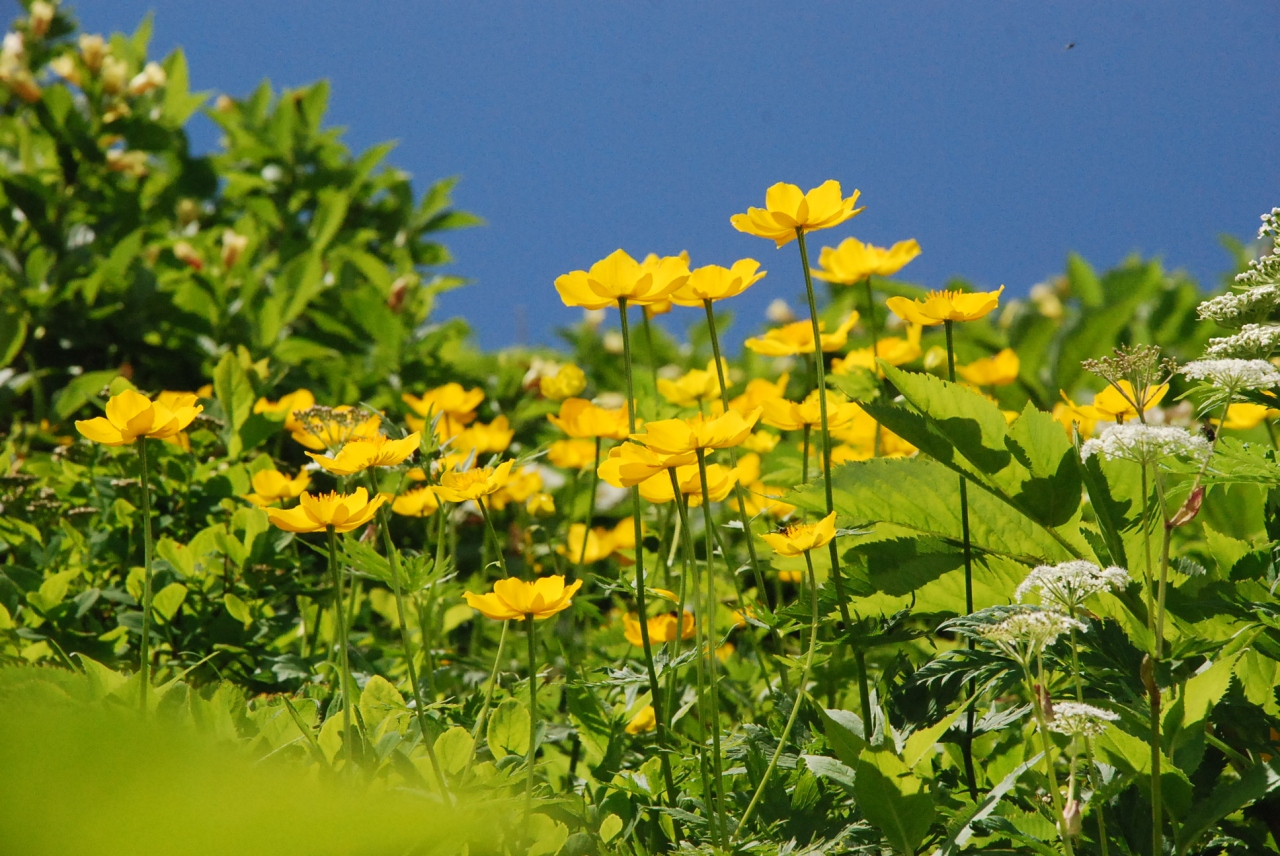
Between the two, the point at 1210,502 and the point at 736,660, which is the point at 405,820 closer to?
the point at 736,660

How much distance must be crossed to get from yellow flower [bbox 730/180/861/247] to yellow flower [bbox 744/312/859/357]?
1.08ft

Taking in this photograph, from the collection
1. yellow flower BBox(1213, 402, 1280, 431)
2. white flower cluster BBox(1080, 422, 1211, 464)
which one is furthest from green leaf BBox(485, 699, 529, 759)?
yellow flower BBox(1213, 402, 1280, 431)

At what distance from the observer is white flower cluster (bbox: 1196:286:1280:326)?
1.21m

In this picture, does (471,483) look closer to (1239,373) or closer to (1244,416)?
(1239,373)

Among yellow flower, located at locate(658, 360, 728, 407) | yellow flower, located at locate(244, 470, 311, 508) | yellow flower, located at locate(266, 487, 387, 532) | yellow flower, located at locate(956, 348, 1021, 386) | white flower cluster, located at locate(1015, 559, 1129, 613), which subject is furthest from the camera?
yellow flower, located at locate(956, 348, 1021, 386)

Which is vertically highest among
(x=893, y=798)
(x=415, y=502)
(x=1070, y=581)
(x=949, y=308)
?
(x=949, y=308)

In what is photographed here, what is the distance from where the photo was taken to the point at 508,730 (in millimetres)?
1272

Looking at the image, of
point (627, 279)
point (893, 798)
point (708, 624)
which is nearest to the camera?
point (893, 798)

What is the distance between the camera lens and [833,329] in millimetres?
3572

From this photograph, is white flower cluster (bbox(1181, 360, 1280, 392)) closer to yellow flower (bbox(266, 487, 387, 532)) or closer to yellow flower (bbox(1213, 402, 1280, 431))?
yellow flower (bbox(266, 487, 387, 532))

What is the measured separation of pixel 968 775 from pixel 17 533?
176 cm

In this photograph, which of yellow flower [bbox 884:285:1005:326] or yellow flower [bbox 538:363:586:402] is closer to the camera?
yellow flower [bbox 884:285:1005:326]

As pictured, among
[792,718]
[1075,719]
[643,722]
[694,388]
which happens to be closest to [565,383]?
[694,388]

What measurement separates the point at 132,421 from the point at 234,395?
42.6 inches
